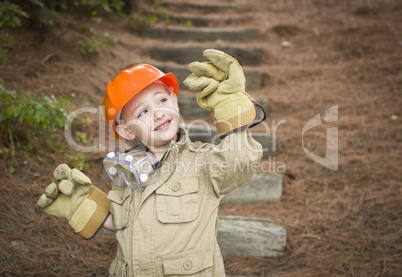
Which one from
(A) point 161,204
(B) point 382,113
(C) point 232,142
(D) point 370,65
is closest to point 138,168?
(A) point 161,204

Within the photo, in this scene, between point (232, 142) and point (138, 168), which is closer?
point (232, 142)

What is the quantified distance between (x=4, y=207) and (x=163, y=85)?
5.58 feet

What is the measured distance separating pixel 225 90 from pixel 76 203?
3.54 ft

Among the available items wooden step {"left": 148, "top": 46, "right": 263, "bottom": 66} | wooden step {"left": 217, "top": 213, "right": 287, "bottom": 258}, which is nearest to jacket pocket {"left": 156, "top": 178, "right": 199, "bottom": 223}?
wooden step {"left": 217, "top": 213, "right": 287, "bottom": 258}

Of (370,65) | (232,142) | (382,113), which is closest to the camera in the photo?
(232,142)

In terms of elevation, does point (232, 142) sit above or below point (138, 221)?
above

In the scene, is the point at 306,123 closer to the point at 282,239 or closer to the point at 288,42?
the point at 282,239

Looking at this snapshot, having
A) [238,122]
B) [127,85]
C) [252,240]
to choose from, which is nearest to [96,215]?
[127,85]

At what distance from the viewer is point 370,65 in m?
4.77

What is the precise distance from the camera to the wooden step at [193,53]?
5.15 m

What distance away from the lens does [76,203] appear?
1928mm

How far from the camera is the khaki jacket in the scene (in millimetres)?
1672

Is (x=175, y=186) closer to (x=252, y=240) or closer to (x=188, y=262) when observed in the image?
(x=188, y=262)

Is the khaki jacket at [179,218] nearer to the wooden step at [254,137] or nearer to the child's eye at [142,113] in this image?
the child's eye at [142,113]
